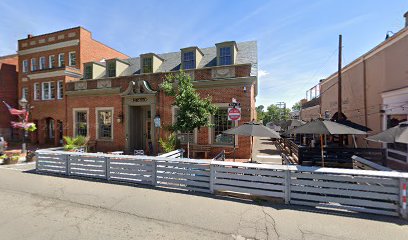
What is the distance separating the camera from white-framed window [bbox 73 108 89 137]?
16172mm

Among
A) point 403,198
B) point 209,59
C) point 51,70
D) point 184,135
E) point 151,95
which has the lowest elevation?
point 403,198

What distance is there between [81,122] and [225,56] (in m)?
12.7

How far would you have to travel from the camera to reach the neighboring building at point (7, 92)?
22.4 meters

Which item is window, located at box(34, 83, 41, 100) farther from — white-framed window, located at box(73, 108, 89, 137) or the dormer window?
the dormer window

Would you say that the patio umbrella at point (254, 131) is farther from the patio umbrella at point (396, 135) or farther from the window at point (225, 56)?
the window at point (225, 56)

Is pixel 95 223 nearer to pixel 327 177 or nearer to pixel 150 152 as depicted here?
pixel 327 177

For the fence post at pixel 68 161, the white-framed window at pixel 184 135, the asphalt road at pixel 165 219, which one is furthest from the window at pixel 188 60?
the asphalt road at pixel 165 219

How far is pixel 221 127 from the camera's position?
40.6 ft

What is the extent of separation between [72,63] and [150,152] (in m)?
12.3

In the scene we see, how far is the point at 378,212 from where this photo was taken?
464 centimetres

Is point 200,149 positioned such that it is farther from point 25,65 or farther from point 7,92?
point 7,92

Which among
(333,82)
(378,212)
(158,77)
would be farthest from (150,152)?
(333,82)

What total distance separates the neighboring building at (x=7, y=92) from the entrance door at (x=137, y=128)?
17.7 meters

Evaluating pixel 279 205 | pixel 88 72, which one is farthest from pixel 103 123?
pixel 279 205
